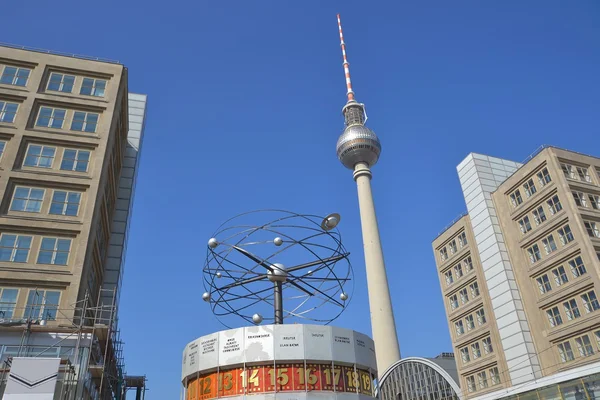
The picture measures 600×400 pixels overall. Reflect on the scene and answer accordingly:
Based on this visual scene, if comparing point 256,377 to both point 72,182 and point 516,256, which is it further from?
point 516,256

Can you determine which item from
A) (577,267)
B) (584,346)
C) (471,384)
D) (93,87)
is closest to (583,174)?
(577,267)

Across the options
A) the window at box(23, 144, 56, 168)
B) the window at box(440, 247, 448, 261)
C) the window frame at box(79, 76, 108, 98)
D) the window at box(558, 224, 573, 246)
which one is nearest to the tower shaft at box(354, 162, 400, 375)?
the window at box(440, 247, 448, 261)

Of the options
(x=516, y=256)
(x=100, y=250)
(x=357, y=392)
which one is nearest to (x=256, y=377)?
(x=357, y=392)

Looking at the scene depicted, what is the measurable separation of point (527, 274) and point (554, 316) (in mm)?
5062

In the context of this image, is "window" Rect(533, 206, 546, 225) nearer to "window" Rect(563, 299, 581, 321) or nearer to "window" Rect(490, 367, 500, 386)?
"window" Rect(563, 299, 581, 321)

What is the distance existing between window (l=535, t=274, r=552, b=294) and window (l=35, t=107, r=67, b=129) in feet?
156

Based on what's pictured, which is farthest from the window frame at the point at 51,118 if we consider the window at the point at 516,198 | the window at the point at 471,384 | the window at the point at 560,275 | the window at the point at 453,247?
the window at the point at 471,384

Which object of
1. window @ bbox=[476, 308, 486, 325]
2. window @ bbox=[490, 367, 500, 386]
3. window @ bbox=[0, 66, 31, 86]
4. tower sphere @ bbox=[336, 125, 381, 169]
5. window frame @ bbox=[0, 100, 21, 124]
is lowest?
window @ bbox=[490, 367, 500, 386]

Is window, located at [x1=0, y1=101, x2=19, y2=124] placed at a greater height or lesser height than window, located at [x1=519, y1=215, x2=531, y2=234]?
greater

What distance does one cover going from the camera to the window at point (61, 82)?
44.8 m

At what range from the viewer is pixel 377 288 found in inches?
3691

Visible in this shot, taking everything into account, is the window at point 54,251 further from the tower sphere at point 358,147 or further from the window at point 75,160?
the tower sphere at point 358,147

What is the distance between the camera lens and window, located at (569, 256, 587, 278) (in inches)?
1785

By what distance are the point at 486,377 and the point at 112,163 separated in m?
45.6
